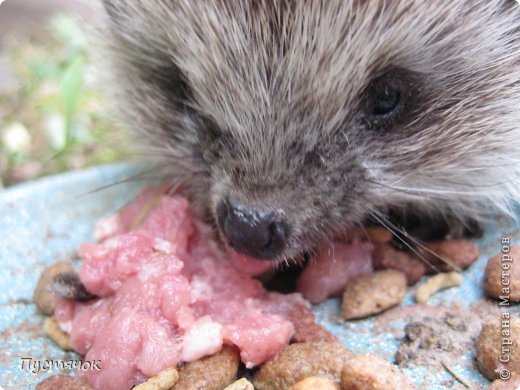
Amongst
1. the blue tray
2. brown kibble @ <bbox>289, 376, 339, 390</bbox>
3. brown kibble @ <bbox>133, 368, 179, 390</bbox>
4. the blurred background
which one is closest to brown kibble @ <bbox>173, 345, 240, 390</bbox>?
brown kibble @ <bbox>133, 368, 179, 390</bbox>

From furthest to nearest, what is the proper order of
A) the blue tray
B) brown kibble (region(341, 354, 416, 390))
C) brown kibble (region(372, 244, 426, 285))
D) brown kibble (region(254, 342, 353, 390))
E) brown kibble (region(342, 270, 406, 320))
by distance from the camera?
brown kibble (region(372, 244, 426, 285))
brown kibble (region(342, 270, 406, 320))
the blue tray
brown kibble (region(254, 342, 353, 390))
brown kibble (region(341, 354, 416, 390))

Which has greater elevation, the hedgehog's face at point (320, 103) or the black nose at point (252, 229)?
the hedgehog's face at point (320, 103)

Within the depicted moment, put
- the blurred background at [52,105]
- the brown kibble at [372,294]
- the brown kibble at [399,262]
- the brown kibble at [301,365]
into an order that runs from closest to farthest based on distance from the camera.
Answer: the brown kibble at [301,365] → the brown kibble at [372,294] → the brown kibble at [399,262] → the blurred background at [52,105]

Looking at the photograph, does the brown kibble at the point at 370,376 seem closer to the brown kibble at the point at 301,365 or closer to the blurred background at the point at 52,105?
the brown kibble at the point at 301,365

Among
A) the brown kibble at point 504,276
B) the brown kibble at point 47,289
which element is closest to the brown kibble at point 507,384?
the brown kibble at point 504,276

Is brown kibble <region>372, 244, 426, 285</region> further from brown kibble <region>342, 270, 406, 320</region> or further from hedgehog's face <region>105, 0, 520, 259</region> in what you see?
hedgehog's face <region>105, 0, 520, 259</region>

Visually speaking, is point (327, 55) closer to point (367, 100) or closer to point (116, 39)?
point (367, 100)
